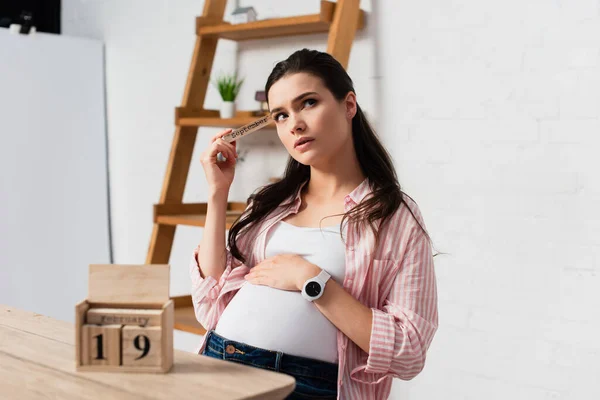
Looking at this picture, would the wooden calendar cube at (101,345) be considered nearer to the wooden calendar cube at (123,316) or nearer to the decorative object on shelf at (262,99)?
the wooden calendar cube at (123,316)

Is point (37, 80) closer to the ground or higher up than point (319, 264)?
higher up

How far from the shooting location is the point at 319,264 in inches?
71.3

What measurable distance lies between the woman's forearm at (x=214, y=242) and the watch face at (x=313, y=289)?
34 cm

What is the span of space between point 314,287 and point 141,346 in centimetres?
50

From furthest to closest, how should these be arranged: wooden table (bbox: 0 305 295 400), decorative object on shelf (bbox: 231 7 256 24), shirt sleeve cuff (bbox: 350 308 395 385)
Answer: decorative object on shelf (bbox: 231 7 256 24), shirt sleeve cuff (bbox: 350 308 395 385), wooden table (bbox: 0 305 295 400)

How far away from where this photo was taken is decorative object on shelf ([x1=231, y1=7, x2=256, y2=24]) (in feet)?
10.4

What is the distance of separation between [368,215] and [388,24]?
51.1 inches

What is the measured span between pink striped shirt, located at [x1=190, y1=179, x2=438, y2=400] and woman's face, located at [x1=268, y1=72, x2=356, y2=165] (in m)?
0.14

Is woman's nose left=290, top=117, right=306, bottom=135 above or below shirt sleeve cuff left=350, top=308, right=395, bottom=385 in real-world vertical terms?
above

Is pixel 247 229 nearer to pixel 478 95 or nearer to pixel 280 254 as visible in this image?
pixel 280 254

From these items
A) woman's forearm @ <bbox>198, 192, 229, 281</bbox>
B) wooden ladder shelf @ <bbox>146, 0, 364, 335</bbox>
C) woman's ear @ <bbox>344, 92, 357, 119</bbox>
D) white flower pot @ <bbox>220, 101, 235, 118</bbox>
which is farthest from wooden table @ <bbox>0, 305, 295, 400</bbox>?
white flower pot @ <bbox>220, 101, 235, 118</bbox>

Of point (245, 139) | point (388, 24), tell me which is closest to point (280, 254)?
point (388, 24)

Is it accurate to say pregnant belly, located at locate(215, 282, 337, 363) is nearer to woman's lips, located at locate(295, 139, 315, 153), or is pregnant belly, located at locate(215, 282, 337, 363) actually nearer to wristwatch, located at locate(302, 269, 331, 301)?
wristwatch, located at locate(302, 269, 331, 301)

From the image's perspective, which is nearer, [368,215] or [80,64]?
[368,215]
